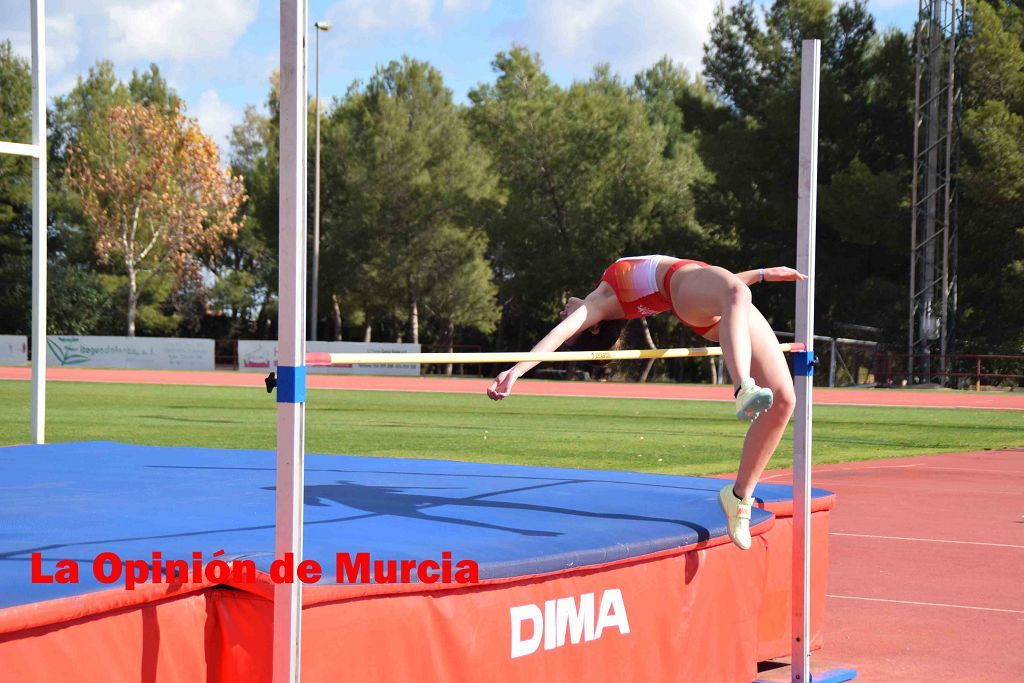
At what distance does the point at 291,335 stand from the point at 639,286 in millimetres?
1732

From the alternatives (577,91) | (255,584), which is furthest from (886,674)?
(577,91)

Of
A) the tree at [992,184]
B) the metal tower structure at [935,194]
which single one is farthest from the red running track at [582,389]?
→ the tree at [992,184]

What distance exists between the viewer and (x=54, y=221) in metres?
41.0

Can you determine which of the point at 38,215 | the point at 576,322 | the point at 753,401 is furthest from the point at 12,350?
the point at 753,401

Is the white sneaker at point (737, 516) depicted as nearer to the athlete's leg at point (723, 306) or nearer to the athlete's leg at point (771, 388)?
the athlete's leg at point (771, 388)

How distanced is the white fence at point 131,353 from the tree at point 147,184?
573 centimetres

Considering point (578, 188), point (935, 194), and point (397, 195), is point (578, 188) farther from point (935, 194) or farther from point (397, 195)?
point (935, 194)

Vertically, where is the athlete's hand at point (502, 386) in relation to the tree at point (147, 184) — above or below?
below

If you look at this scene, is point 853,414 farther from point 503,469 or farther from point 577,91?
point 577,91

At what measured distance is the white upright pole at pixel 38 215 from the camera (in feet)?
18.3

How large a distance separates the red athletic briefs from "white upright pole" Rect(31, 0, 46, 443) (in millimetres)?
2892

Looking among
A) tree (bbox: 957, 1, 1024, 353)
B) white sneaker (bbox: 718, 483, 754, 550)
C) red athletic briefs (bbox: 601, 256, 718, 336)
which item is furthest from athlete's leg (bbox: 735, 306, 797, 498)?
tree (bbox: 957, 1, 1024, 353)

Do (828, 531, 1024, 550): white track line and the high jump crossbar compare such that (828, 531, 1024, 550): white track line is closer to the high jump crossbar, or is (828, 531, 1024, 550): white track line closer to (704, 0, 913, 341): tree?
the high jump crossbar

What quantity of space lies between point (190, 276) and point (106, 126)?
21.8 feet
